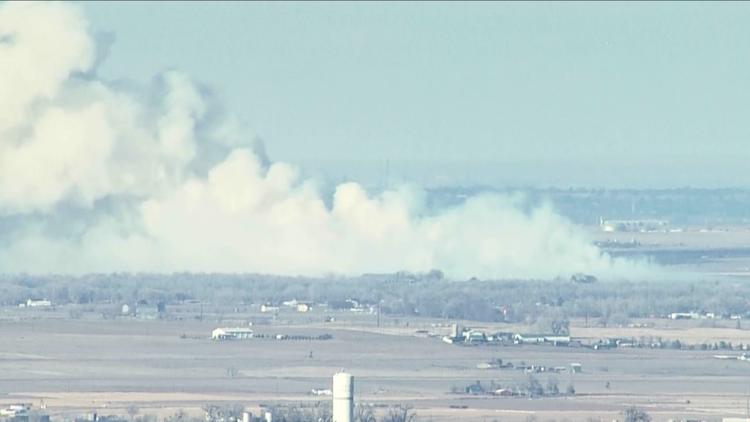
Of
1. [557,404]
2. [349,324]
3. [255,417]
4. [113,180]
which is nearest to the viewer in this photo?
[255,417]

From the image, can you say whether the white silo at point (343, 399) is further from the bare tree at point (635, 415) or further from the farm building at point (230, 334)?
the farm building at point (230, 334)

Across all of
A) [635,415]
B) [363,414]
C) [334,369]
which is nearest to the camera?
[363,414]

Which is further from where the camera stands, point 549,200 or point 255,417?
point 549,200

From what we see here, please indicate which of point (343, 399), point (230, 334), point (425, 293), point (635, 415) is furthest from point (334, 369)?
point (425, 293)

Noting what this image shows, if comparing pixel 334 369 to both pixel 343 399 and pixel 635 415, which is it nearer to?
pixel 635 415

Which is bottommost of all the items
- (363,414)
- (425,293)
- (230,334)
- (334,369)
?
(363,414)

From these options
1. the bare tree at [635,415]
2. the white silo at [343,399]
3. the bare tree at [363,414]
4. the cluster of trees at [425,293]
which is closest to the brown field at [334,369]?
the bare tree at [635,415]

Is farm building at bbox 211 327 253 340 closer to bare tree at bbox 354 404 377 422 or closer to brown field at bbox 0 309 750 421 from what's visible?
brown field at bbox 0 309 750 421

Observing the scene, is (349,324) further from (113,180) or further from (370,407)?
(370,407)

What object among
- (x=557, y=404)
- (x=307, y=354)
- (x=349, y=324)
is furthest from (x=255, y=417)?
(x=349, y=324)
